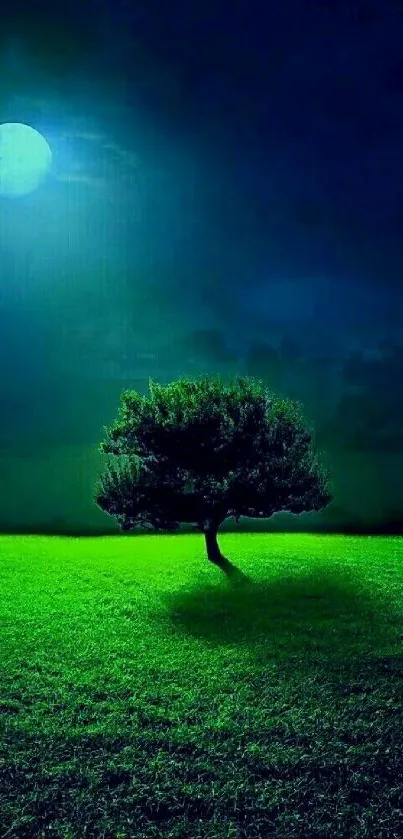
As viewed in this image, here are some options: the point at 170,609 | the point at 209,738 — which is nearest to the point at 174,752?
the point at 209,738

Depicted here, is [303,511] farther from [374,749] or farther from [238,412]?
[374,749]

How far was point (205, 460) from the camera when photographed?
3011 cm

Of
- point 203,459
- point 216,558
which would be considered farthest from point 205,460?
point 216,558

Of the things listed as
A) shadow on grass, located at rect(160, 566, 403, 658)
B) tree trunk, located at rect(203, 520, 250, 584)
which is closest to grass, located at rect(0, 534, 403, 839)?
shadow on grass, located at rect(160, 566, 403, 658)

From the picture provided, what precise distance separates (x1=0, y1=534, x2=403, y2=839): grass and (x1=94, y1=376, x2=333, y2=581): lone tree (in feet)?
12.9

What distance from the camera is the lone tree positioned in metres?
29.9

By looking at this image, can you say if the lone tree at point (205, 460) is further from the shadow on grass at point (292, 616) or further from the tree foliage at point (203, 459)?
the shadow on grass at point (292, 616)

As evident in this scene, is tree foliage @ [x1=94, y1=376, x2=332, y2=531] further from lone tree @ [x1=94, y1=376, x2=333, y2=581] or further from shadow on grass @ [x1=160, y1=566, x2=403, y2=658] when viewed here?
shadow on grass @ [x1=160, y1=566, x2=403, y2=658]

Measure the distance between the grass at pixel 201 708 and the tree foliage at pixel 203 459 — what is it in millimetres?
3953

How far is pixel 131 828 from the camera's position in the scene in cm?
968

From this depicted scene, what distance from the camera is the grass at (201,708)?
1012 centimetres

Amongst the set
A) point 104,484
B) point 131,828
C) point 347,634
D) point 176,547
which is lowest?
point 131,828

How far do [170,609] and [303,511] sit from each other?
37.5 feet

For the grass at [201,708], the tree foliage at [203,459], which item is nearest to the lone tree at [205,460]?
the tree foliage at [203,459]
